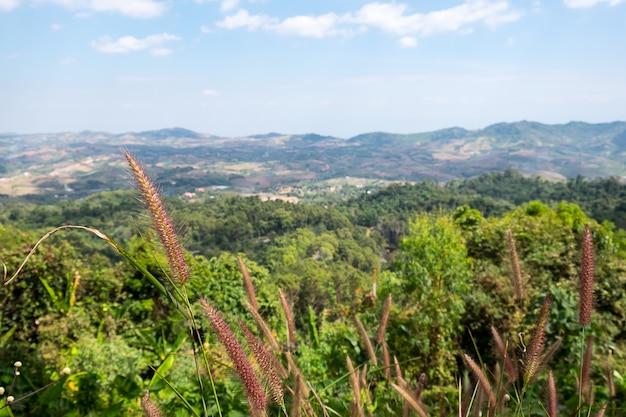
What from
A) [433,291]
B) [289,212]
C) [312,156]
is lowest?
[289,212]

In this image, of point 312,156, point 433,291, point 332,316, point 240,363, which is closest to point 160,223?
point 240,363

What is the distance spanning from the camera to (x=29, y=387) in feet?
5.21

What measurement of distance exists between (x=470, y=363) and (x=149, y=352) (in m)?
3.92

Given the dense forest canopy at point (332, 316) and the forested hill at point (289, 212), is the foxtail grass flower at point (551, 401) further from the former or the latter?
the forested hill at point (289, 212)

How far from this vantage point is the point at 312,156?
138 meters

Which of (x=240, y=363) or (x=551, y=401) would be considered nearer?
(x=240, y=363)

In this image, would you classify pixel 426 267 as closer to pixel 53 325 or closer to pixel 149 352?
pixel 149 352

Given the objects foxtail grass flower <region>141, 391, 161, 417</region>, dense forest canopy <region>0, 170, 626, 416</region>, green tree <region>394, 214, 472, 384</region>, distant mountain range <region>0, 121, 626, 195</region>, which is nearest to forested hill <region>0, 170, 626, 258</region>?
distant mountain range <region>0, 121, 626, 195</region>

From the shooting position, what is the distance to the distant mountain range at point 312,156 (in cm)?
9025

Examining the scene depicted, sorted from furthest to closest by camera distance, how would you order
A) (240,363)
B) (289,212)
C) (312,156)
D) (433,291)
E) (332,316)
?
(312,156) → (289,212) → (332,316) → (433,291) → (240,363)

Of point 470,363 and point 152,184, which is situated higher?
point 152,184

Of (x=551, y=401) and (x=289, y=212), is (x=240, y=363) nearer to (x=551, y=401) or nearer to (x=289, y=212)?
(x=551, y=401)

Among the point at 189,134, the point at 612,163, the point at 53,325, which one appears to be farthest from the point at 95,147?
the point at 612,163

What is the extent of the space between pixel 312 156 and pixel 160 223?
138 m
